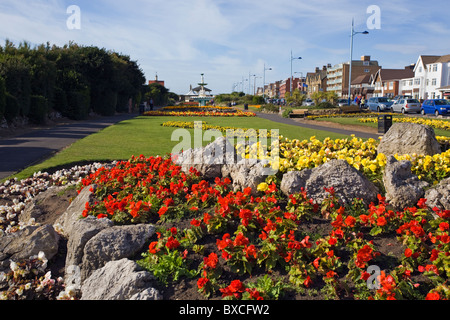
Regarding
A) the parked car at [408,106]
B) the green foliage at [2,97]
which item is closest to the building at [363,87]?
the parked car at [408,106]

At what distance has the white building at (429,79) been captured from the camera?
63031 millimetres

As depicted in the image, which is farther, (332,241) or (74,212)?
(74,212)

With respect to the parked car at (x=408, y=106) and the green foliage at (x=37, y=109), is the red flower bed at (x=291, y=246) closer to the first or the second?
the green foliage at (x=37, y=109)

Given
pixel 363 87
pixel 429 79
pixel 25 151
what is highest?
pixel 363 87

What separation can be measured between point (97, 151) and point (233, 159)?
579 cm

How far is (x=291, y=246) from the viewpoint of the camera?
3422mm

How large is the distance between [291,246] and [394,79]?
277ft

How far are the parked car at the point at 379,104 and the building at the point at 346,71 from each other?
66.9 m

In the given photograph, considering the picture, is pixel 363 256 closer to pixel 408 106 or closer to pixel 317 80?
pixel 408 106

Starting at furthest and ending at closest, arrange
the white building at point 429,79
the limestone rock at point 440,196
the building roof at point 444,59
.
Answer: the building roof at point 444,59, the white building at point 429,79, the limestone rock at point 440,196

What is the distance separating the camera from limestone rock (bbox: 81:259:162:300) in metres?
3.11

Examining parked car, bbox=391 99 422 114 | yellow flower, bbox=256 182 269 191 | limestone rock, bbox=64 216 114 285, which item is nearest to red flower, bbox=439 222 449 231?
yellow flower, bbox=256 182 269 191

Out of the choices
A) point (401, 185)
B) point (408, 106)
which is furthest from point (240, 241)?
point (408, 106)
